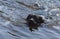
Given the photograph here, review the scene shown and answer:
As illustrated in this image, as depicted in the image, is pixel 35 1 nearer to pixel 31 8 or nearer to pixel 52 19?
pixel 31 8

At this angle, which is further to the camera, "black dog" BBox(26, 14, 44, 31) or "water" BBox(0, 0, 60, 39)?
"black dog" BBox(26, 14, 44, 31)

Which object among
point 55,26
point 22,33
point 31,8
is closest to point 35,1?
point 31,8

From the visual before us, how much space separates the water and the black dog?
14cm

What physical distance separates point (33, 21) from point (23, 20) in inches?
13.5

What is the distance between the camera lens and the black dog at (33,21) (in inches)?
250

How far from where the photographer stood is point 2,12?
7.33m

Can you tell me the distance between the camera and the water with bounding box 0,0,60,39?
5855mm

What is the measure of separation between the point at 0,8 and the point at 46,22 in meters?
1.84

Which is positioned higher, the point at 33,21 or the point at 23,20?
the point at 23,20

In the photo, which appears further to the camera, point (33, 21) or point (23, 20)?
point (23, 20)

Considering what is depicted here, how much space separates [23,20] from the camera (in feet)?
22.2

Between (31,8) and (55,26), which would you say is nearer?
(55,26)

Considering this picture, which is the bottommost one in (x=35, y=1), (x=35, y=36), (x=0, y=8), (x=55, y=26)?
(x=35, y=36)

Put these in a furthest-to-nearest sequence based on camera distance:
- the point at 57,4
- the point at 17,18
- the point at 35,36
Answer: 1. the point at 57,4
2. the point at 17,18
3. the point at 35,36
